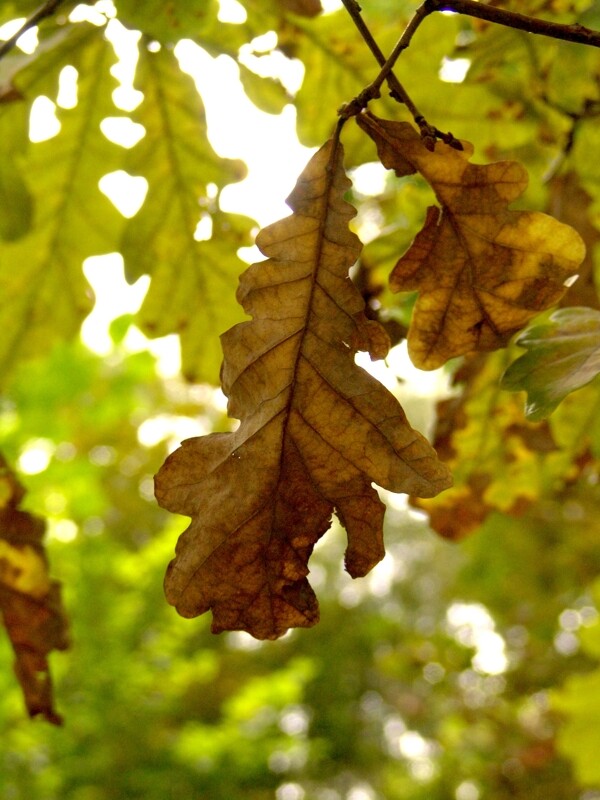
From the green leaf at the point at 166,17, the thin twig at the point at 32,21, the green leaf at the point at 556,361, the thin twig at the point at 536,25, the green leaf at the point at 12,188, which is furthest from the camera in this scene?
the green leaf at the point at 12,188

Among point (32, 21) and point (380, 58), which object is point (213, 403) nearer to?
point (32, 21)

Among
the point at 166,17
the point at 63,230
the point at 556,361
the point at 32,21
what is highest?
the point at 63,230

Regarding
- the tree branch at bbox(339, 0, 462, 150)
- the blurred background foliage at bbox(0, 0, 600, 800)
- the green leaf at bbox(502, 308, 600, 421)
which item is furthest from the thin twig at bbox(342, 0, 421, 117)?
the blurred background foliage at bbox(0, 0, 600, 800)

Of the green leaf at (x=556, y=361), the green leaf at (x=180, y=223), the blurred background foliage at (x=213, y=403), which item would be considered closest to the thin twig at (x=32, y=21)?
the blurred background foliage at (x=213, y=403)

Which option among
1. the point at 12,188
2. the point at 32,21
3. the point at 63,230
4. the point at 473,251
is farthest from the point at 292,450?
the point at 63,230

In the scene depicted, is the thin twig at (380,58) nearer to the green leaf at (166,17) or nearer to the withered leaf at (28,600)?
the green leaf at (166,17)

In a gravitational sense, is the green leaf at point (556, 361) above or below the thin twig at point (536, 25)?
below

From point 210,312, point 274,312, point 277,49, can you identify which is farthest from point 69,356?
point 274,312

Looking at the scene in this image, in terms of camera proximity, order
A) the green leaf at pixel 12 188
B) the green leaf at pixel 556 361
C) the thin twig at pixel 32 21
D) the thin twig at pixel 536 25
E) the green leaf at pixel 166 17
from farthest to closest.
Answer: the green leaf at pixel 12 188 < the green leaf at pixel 166 17 < the thin twig at pixel 32 21 < the green leaf at pixel 556 361 < the thin twig at pixel 536 25
